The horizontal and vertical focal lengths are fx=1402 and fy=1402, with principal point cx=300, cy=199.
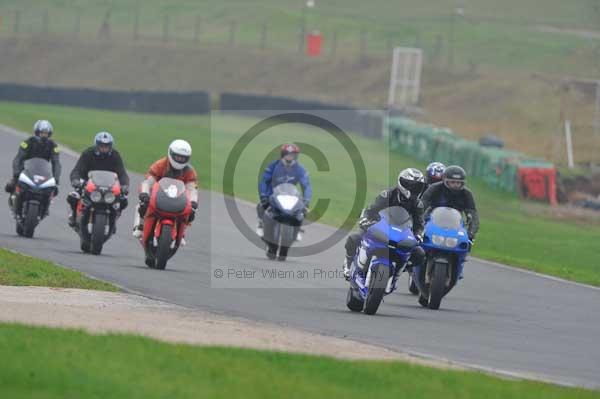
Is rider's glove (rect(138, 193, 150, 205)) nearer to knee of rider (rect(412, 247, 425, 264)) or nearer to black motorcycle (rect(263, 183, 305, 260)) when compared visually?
black motorcycle (rect(263, 183, 305, 260))

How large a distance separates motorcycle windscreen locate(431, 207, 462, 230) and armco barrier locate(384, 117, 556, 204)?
18.8 m

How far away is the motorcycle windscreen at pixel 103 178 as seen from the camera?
18.4 m

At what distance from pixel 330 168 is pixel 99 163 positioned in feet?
67.4

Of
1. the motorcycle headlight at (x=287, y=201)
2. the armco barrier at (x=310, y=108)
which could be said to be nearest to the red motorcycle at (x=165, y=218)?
the motorcycle headlight at (x=287, y=201)

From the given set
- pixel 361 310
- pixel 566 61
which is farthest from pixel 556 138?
pixel 361 310

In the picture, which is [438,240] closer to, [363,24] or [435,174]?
[435,174]

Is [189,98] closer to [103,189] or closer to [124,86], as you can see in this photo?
[124,86]

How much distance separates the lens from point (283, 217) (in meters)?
20.1

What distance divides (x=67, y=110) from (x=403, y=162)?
14983 millimetres

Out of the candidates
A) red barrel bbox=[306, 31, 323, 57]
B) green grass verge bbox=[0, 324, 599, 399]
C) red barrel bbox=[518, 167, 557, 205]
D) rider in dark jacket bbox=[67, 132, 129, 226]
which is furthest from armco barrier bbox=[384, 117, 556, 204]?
green grass verge bbox=[0, 324, 599, 399]

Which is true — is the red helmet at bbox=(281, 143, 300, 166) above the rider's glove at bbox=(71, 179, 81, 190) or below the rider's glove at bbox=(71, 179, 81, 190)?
above

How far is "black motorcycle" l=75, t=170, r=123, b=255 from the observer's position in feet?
60.1

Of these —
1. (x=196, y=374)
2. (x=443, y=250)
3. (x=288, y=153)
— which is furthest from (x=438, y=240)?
(x=196, y=374)

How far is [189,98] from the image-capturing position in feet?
177
